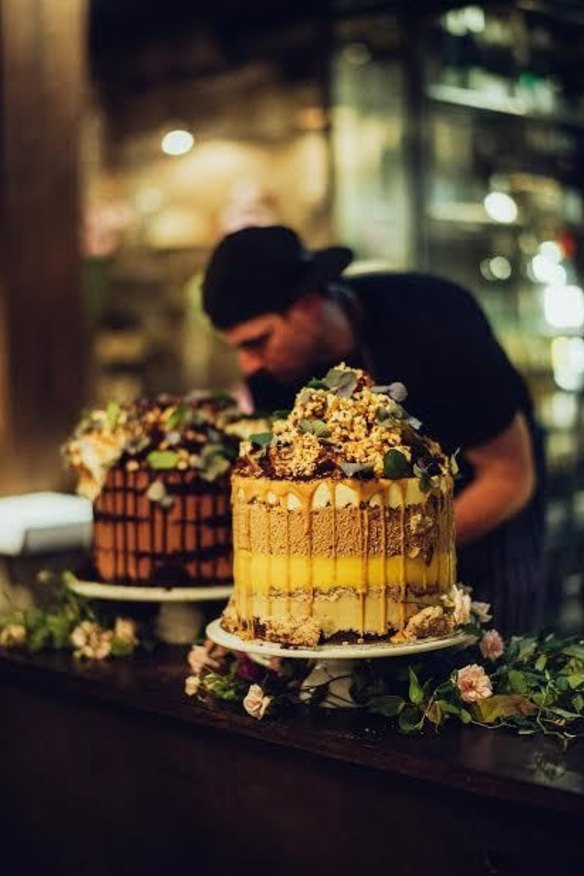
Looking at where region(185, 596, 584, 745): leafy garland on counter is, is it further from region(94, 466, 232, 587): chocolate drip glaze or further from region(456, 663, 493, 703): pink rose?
region(94, 466, 232, 587): chocolate drip glaze

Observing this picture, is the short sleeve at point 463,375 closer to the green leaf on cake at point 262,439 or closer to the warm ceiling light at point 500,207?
the green leaf on cake at point 262,439

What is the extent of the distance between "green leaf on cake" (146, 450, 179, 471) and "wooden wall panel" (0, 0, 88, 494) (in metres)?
1.60

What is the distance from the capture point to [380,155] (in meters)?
6.27

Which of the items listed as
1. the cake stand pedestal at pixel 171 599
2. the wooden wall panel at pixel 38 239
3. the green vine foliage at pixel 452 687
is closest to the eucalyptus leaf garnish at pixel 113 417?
the cake stand pedestal at pixel 171 599

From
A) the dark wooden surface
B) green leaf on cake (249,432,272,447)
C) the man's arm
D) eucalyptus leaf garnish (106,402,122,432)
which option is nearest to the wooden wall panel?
eucalyptus leaf garnish (106,402,122,432)

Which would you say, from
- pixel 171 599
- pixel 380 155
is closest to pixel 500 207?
pixel 380 155

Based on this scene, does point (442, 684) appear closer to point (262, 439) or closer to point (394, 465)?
point (394, 465)

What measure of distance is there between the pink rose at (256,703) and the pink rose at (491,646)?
0.42 m

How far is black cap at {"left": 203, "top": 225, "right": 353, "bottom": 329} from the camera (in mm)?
3572

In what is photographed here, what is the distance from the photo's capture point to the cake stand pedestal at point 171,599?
3.18 meters

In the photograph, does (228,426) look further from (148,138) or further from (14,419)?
(148,138)

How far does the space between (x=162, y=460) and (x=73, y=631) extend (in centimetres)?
49

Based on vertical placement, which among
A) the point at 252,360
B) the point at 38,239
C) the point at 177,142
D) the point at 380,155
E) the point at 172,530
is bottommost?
the point at 172,530

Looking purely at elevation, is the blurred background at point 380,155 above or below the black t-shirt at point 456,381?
above
